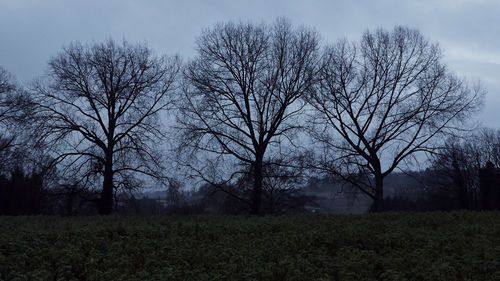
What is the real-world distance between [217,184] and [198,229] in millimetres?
13982

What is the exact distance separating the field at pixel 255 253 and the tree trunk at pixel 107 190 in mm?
14952

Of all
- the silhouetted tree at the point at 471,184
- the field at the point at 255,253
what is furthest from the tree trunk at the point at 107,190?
the silhouetted tree at the point at 471,184

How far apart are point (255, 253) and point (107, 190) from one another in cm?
1943

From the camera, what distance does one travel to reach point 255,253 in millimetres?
8172

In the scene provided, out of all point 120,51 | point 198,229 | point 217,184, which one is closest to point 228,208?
point 217,184

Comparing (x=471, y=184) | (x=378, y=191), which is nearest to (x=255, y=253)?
Answer: (x=378, y=191)

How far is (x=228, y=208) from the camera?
141ft

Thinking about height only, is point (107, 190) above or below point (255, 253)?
above

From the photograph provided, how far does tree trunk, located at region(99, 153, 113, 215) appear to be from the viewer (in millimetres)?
25344

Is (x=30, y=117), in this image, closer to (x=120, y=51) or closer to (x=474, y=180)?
(x=120, y=51)

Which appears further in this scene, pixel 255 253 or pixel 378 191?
pixel 378 191

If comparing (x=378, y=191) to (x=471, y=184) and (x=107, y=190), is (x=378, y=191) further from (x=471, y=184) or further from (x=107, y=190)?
(x=471, y=184)

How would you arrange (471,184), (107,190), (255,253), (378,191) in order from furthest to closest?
(471,184), (378,191), (107,190), (255,253)

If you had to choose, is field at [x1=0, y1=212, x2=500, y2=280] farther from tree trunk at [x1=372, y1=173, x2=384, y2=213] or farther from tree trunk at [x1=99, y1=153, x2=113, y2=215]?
tree trunk at [x1=372, y1=173, x2=384, y2=213]
